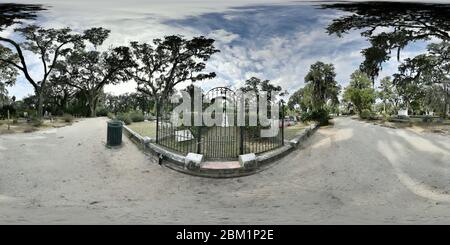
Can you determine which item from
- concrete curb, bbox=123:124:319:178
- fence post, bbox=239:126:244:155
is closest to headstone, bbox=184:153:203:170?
concrete curb, bbox=123:124:319:178

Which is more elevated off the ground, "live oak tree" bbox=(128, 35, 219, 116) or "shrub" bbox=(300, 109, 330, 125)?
"live oak tree" bbox=(128, 35, 219, 116)

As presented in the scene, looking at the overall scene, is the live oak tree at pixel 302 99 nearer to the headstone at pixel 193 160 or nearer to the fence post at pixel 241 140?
the fence post at pixel 241 140

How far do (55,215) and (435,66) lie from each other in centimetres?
260

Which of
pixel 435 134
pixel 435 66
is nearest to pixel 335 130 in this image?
pixel 435 134

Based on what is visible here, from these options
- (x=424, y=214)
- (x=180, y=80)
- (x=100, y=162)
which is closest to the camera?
(x=180, y=80)

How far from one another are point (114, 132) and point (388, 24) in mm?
1893

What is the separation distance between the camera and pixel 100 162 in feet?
6.15

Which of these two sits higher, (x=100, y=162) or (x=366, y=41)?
(x=366, y=41)

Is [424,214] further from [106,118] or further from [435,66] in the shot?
[106,118]

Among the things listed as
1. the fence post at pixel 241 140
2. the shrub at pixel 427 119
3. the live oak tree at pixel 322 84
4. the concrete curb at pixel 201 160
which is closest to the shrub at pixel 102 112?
the concrete curb at pixel 201 160

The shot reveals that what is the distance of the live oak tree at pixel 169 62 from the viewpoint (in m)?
1.67

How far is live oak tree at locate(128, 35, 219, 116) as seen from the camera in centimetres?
167

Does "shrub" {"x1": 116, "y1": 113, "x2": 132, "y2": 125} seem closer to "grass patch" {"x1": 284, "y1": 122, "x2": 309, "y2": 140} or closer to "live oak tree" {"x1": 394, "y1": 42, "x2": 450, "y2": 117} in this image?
"grass patch" {"x1": 284, "y1": 122, "x2": 309, "y2": 140}

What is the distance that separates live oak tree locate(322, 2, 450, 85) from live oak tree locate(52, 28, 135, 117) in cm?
126
